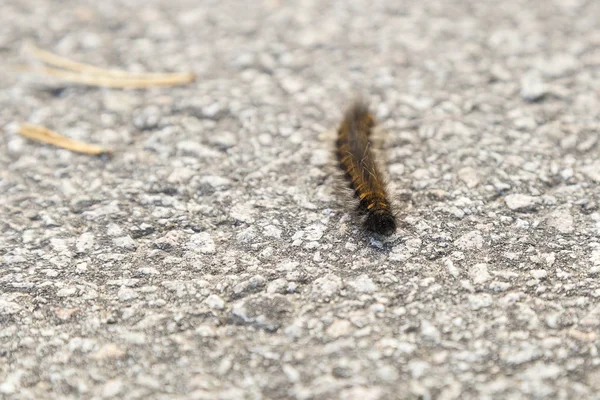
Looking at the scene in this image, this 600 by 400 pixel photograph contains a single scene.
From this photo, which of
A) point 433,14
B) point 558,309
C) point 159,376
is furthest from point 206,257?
point 433,14

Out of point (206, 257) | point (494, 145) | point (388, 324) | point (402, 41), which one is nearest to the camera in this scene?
point (388, 324)

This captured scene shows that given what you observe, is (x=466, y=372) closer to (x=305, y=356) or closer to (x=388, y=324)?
(x=388, y=324)

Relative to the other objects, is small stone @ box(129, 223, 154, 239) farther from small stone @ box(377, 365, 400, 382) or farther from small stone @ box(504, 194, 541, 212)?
small stone @ box(504, 194, 541, 212)

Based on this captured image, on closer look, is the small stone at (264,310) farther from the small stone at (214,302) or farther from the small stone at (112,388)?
the small stone at (112,388)

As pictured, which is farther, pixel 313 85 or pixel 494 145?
pixel 313 85

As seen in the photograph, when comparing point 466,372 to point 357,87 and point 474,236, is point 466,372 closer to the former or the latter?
point 474,236

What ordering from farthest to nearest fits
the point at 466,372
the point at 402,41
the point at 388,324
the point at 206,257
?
1. the point at 402,41
2. the point at 206,257
3. the point at 388,324
4. the point at 466,372

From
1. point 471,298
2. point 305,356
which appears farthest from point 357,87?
point 305,356
